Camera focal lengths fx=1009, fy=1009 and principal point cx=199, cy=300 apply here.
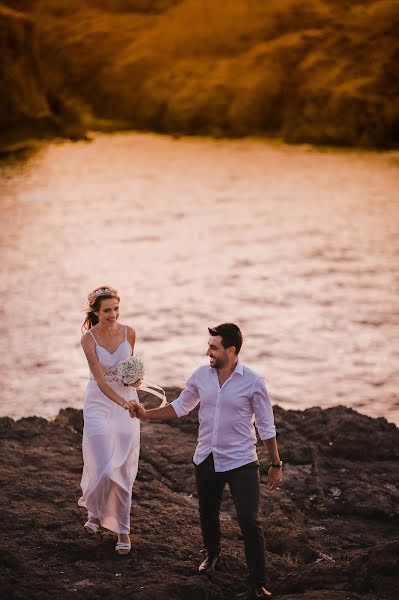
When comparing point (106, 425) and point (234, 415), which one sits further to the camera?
point (106, 425)

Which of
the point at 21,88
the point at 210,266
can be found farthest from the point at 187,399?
the point at 21,88

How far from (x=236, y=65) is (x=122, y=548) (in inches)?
1645

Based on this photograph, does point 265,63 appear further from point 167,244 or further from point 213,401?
point 213,401

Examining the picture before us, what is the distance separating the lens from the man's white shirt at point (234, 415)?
17.1ft

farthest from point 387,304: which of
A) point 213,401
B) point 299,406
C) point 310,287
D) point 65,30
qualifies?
point 65,30

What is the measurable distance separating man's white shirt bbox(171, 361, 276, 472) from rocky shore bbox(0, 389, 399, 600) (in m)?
0.69

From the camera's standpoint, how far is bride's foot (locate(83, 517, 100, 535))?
231 inches

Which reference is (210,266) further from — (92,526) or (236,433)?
(236,433)

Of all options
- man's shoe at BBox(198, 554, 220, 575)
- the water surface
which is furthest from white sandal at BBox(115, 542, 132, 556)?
the water surface

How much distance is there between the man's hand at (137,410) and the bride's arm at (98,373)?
31mm

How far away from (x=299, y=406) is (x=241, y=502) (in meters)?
6.32

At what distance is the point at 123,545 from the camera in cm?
570

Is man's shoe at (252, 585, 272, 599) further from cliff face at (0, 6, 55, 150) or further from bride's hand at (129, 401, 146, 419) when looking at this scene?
cliff face at (0, 6, 55, 150)

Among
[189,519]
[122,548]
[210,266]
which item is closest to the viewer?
[122,548]
